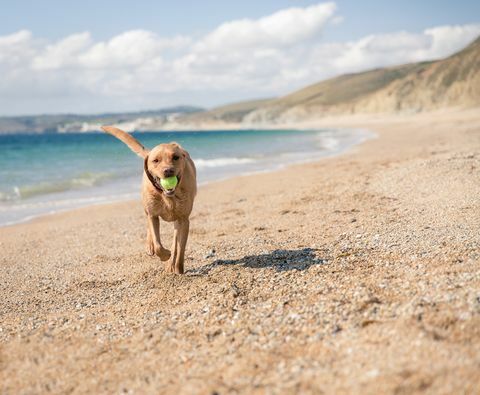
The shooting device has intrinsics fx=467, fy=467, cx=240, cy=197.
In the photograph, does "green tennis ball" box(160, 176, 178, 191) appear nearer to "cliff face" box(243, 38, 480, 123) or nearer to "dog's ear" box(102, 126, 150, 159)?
"dog's ear" box(102, 126, 150, 159)

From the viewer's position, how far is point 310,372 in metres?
2.98

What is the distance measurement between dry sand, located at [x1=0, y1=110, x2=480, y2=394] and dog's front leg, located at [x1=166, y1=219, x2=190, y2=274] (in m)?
0.22

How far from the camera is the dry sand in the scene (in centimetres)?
303

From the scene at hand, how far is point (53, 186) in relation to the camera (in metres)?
19.2

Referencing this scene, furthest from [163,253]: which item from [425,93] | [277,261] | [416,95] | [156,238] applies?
[416,95]

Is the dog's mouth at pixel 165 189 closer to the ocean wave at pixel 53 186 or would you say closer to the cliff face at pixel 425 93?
the ocean wave at pixel 53 186

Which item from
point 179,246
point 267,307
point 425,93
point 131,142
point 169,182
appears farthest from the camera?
point 425,93

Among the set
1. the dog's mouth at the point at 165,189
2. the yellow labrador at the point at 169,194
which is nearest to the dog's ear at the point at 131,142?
the yellow labrador at the point at 169,194

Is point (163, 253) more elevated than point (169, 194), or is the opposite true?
point (169, 194)

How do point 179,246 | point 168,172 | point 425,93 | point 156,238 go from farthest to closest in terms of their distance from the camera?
point 425,93
point 156,238
point 179,246
point 168,172

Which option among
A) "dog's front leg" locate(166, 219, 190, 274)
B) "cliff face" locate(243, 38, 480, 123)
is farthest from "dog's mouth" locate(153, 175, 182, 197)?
"cliff face" locate(243, 38, 480, 123)

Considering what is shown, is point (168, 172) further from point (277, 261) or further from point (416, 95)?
point (416, 95)

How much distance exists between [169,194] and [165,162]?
40 centimetres

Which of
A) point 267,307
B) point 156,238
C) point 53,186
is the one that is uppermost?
point 53,186
